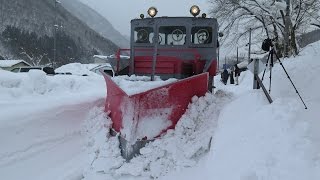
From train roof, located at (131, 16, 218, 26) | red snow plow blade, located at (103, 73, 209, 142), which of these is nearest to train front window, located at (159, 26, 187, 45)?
train roof, located at (131, 16, 218, 26)

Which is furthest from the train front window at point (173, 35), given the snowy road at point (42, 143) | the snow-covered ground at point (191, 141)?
the snowy road at point (42, 143)

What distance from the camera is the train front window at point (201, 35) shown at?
995 cm

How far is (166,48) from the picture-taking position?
9883 millimetres

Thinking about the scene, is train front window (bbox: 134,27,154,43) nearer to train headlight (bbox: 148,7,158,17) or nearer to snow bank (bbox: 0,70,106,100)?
train headlight (bbox: 148,7,158,17)

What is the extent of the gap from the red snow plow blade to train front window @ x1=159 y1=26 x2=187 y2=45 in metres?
2.45

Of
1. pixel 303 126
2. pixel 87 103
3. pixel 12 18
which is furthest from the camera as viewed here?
pixel 12 18

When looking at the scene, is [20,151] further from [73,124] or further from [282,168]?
[282,168]

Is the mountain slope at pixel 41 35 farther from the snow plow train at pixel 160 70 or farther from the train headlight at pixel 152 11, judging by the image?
the snow plow train at pixel 160 70

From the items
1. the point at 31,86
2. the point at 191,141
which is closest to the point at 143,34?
the point at 31,86

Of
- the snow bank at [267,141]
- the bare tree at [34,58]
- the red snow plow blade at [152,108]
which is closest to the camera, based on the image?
the snow bank at [267,141]

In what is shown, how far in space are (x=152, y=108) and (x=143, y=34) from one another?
361cm

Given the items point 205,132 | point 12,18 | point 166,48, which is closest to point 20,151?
point 205,132

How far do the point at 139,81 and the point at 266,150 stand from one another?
3.79 metres

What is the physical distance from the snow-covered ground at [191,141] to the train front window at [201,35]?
1384 millimetres
